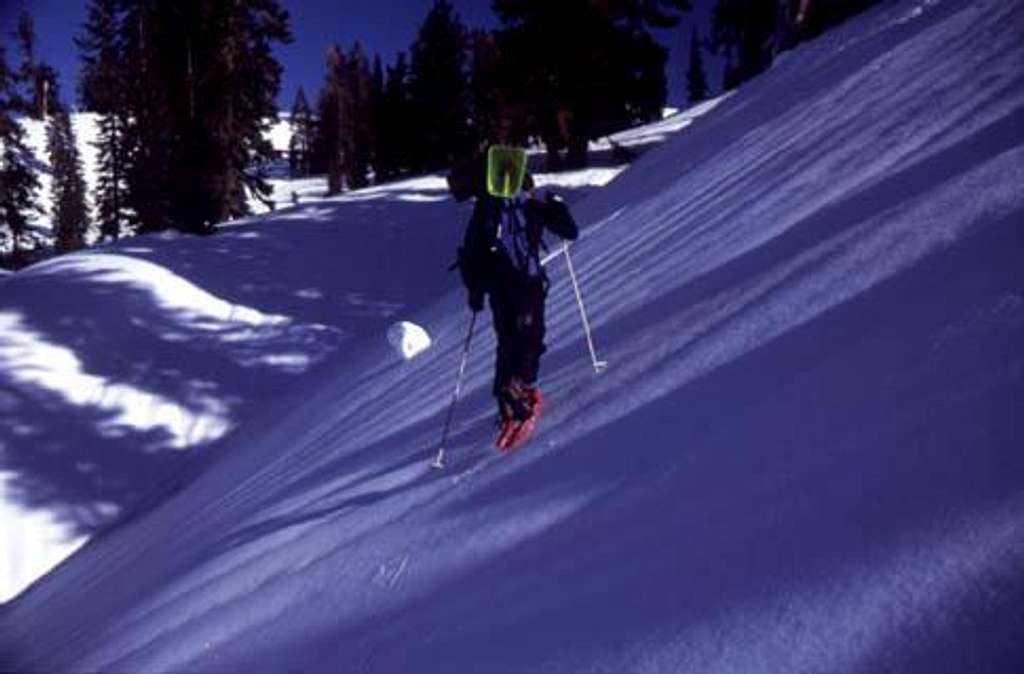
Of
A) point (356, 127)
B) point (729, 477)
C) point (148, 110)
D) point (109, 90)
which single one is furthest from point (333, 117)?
point (729, 477)

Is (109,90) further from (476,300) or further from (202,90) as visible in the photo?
(476,300)

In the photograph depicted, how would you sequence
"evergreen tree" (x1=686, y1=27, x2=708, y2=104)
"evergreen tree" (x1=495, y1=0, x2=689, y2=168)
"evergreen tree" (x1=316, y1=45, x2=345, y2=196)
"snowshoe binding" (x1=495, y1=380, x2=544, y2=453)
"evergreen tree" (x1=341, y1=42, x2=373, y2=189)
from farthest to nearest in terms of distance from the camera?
1. "evergreen tree" (x1=686, y1=27, x2=708, y2=104)
2. "evergreen tree" (x1=341, y1=42, x2=373, y2=189)
3. "evergreen tree" (x1=316, y1=45, x2=345, y2=196)
4. "evergreen tree" (x1=495, y1=0, x2=689, y2=168)
5. "snowshoe binding" (x1=495, y1=380, x2=544, y2=453)

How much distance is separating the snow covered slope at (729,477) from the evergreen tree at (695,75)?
79.6 metres

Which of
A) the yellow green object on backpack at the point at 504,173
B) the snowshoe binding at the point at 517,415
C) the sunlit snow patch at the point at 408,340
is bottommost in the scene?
the sunlit snow patch at the point at 408,340

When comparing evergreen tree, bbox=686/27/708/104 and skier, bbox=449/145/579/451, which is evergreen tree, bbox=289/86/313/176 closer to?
evergreen tree, bbox=686/27/708/104

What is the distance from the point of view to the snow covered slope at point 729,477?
84.5 inches

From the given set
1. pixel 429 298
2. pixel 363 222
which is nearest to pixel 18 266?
pixel 363 222

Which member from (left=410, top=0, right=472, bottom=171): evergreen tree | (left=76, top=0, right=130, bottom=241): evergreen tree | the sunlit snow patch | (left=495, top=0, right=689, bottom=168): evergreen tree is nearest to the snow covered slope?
the sunlit snow patch

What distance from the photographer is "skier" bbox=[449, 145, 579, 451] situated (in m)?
4.77

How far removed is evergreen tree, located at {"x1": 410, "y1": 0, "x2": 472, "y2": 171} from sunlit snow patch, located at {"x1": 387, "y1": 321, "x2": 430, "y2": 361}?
33.7 metres

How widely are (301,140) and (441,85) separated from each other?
52341mm

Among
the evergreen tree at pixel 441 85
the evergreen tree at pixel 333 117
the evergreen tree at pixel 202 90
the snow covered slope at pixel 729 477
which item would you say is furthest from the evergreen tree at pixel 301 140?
the snow covered slope at pixel 729 477

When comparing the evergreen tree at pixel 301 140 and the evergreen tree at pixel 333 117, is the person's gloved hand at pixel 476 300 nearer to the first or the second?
the evergreen tree at pixel 333 117

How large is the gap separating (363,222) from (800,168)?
16.8 metres
